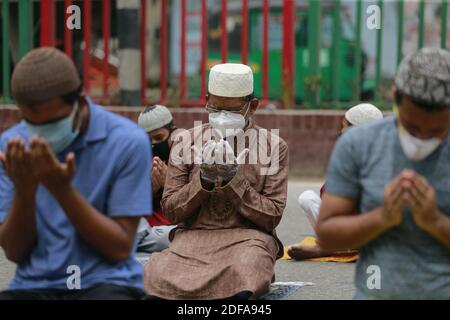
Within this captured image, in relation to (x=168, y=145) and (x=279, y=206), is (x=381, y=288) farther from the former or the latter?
(x=168, y=145)

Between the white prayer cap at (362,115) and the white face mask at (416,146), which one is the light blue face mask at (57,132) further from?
the white prayer cap at (362,115)

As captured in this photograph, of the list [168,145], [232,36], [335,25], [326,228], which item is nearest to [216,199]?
[168,145]

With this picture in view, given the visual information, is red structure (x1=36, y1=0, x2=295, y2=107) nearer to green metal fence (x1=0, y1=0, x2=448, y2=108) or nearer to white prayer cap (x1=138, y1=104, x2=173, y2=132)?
green metal fence (x1=0, y1=0, x2=448, y2=108)

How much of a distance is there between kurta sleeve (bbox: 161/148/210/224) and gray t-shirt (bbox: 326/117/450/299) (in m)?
1.94

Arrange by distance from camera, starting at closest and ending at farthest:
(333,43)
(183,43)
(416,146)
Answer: (416,146)
(183,43)
(333,43)

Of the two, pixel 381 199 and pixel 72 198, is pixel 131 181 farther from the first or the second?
pixel 381 199

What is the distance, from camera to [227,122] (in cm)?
542

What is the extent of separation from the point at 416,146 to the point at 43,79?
3.72 ft

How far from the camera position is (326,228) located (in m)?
3.37

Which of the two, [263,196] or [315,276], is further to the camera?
[315,276]

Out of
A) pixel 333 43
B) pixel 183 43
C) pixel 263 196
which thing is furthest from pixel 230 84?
pixel 333 43

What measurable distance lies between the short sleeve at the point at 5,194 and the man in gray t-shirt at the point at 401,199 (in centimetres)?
101

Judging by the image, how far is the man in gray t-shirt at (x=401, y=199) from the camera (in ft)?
10.5

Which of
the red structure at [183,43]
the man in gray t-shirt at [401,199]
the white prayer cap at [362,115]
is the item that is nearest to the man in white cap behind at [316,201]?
the white prayer cap at [362,115]
